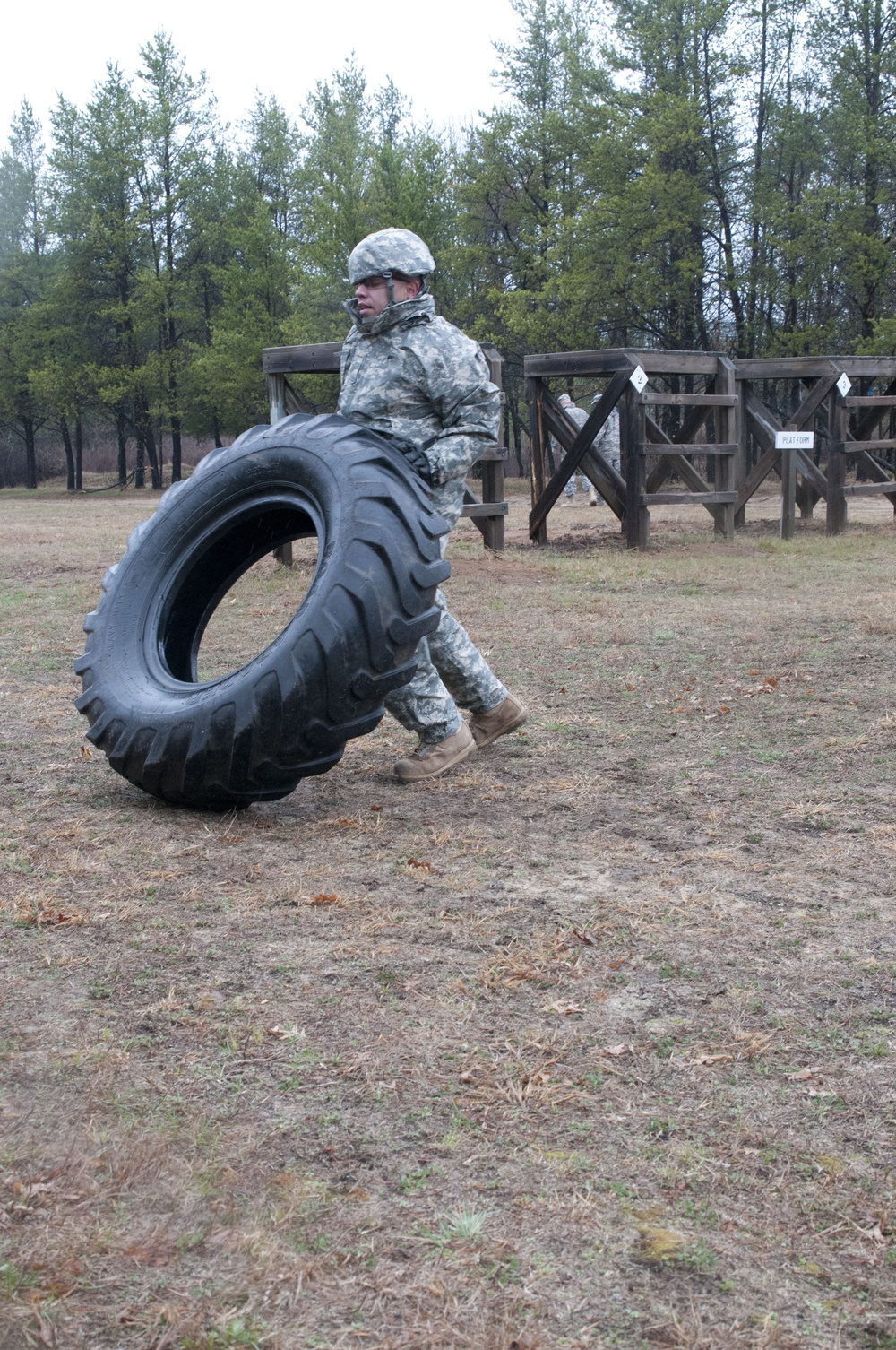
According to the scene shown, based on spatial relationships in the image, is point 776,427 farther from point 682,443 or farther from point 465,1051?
point 465,1051

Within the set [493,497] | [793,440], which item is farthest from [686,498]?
[493,497]

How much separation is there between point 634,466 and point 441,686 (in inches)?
317

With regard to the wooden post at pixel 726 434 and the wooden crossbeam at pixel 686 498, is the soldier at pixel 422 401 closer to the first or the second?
the wooden crossbeam at pixel 686 498

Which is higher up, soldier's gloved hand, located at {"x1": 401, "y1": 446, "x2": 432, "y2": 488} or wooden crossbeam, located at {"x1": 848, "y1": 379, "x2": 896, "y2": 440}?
wooden crossbeam, located at {"x1": 848, "y1": 379, "x2": 896, "y2": 440}

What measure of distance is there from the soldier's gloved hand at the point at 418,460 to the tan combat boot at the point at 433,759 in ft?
3.39

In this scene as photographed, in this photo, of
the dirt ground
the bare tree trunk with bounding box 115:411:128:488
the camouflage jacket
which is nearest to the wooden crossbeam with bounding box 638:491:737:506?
the dirt ground

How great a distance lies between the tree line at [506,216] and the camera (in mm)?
27547

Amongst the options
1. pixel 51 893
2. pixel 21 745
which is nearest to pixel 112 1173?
pixel 51 893

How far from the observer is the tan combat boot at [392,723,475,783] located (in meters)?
4.81

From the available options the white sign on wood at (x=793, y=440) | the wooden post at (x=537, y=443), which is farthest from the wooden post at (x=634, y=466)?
the white sign on wood at (x=793, y=440)

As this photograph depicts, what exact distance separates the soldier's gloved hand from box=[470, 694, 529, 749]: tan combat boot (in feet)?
3.49

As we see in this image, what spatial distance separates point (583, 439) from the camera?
41.8 feet

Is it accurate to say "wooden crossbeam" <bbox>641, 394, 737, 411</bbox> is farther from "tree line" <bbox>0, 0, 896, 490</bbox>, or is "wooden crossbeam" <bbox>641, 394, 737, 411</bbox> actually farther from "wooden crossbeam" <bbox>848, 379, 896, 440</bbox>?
"tree line" <bbox>0, 0, 896, 490</bbox>

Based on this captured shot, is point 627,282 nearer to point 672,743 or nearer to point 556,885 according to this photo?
point 672,743
